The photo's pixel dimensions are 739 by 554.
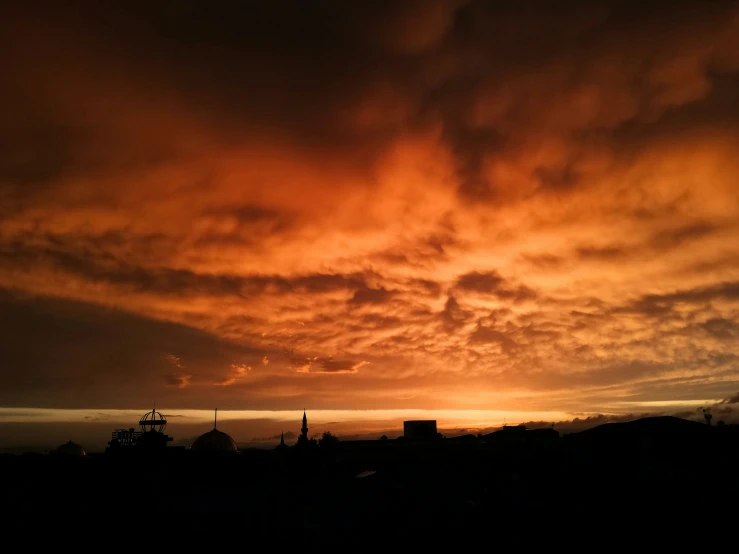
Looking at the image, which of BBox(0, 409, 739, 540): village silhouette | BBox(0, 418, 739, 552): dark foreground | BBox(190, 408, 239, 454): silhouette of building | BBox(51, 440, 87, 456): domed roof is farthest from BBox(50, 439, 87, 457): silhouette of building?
BBox(190, 408, 239, 454): silhouette of building

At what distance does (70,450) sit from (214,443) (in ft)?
117

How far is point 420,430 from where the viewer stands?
9419cm

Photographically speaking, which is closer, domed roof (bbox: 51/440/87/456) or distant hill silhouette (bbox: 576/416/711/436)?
distant hill silhouette (bbox: 576/416/711/436)

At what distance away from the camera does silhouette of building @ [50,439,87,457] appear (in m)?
92.6

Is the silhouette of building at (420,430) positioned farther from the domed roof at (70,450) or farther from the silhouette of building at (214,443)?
the domed roof at (70,450)

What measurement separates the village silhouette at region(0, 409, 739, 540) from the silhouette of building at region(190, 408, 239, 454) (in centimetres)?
18

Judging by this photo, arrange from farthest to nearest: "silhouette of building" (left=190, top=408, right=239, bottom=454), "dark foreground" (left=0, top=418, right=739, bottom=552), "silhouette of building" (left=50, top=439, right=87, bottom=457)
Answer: "silhouette of building" (left=50, top=439, right=87, bottom=457)
"silhouette of building" (left=190, top=408, right=239, bottom=454)
"dark foreground" (left=0, top=418, right=739, bottom=552)

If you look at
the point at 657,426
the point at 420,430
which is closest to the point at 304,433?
the point at 420,430

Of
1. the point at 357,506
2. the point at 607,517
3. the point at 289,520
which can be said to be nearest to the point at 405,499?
the point at 357,506

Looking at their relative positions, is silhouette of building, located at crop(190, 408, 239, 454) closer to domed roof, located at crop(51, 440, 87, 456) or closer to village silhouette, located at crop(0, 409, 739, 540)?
village silhouette, located at crop(0, 409, 739, 540)

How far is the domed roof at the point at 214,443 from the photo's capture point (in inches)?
3017

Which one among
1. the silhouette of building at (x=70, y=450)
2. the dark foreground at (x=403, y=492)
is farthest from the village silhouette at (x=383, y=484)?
the silhouette of building at (x=70, y=450)

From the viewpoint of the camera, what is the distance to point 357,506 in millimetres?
55094

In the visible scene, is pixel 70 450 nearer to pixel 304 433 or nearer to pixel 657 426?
pixel 304 433
